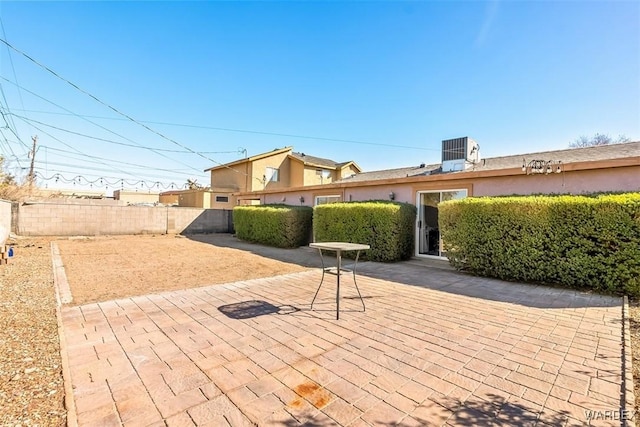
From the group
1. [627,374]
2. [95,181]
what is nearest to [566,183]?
[627,374]

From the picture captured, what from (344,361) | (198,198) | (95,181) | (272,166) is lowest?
(344,361)

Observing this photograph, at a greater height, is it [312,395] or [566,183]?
[566,183]

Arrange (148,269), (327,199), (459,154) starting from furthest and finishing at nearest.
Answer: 1. (327,199)
2. (459,154)
3. (148,269)

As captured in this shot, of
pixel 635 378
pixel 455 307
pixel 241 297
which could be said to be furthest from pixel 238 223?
pixel 635 378

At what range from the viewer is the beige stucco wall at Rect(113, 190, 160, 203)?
3669cm

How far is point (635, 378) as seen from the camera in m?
2.74

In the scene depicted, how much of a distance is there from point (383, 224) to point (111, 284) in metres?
7.33

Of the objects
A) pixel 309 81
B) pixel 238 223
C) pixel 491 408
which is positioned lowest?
pixel 491 408

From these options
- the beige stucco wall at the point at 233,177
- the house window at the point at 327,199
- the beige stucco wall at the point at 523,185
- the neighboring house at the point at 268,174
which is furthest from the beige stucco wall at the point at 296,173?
the beige stucco wall at the point at 523,185

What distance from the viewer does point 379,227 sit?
31.3 ft

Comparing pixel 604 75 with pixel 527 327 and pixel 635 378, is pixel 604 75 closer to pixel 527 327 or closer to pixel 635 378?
pixel 527 327

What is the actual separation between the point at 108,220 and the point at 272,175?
1250 cm

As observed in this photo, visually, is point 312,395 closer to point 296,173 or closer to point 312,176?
point 312,176

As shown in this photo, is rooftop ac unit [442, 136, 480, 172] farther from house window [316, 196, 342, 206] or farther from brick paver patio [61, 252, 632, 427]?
brick paver patio [61, 252, 632, 427]
